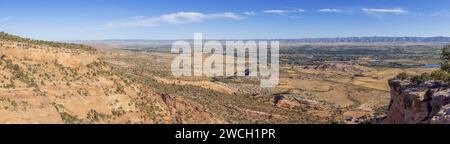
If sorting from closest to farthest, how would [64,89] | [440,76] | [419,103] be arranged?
[419,103]
[64,89]
[440,76]

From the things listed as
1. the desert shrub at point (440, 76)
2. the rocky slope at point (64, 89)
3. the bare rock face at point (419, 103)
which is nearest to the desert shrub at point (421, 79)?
the desert shrub at point (440, 76)

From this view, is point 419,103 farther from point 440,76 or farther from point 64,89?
point 64,89

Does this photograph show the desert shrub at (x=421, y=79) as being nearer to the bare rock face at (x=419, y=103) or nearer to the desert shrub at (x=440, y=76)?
the desert shrub at (x=440, y=76)

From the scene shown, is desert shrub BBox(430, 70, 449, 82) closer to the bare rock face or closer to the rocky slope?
the bare rock face

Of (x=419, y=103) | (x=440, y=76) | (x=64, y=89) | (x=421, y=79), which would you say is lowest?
(x=419, y=103)

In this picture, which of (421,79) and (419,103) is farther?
(421,79)

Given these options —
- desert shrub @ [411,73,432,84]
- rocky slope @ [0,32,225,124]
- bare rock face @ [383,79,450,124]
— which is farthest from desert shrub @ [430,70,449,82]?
rocky slope @ [0,32,225,124]

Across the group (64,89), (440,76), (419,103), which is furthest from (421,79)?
(64,89)

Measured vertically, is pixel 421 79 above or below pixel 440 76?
below
